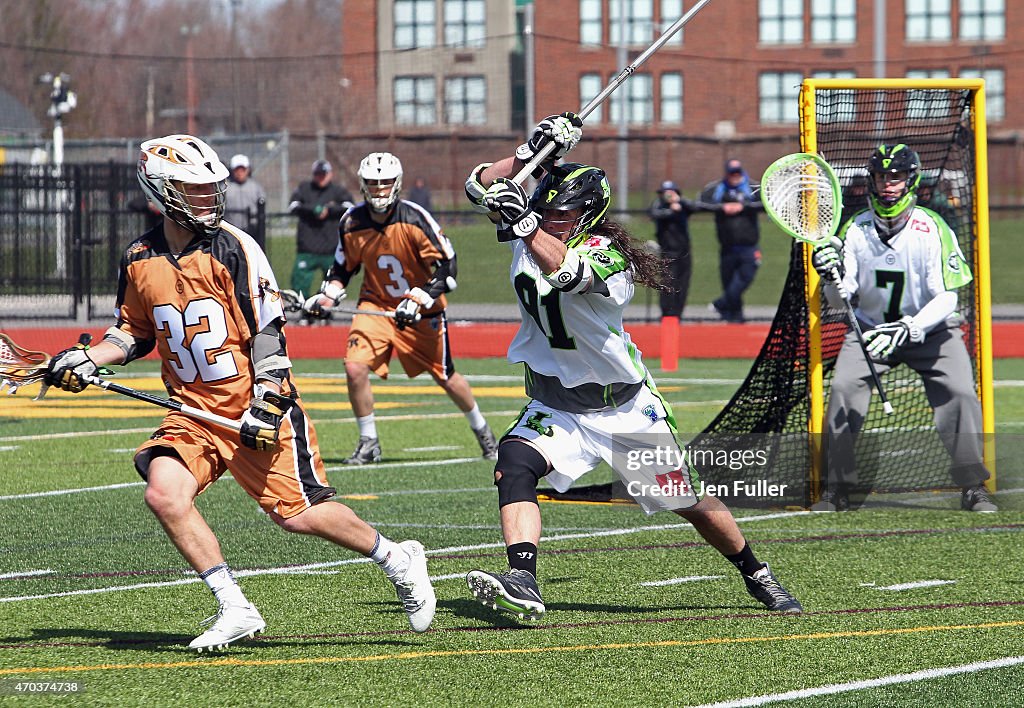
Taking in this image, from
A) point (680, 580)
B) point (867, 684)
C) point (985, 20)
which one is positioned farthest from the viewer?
point (985, 20)

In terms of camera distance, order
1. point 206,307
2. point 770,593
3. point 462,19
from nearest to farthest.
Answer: point 206,307, point 770,593, point 462,19

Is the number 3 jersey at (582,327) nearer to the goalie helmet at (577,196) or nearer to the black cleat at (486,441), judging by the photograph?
the goalie helmet at (577,196)

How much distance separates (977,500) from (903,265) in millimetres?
1323

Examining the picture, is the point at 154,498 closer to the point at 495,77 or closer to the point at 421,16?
the point at 495,77

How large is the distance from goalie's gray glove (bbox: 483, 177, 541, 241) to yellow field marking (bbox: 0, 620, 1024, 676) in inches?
56.3

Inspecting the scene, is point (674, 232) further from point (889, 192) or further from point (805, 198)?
point (805, 198)

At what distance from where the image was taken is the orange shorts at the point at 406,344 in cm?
1088

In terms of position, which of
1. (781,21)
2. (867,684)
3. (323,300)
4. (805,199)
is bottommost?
(867,684)

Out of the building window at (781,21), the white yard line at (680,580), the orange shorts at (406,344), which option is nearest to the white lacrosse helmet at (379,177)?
the orange shorts at (406,344)

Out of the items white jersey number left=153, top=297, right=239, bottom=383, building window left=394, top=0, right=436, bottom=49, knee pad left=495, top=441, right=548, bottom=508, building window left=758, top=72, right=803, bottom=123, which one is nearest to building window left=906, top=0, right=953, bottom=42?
building window left=758, top=72, right=803, bottom=123

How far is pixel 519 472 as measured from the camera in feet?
20.1

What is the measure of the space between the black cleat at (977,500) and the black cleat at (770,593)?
2.89m

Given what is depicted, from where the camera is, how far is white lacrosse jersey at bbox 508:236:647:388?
612 centimetres

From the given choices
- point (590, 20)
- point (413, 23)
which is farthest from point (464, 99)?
point (590, 20)
